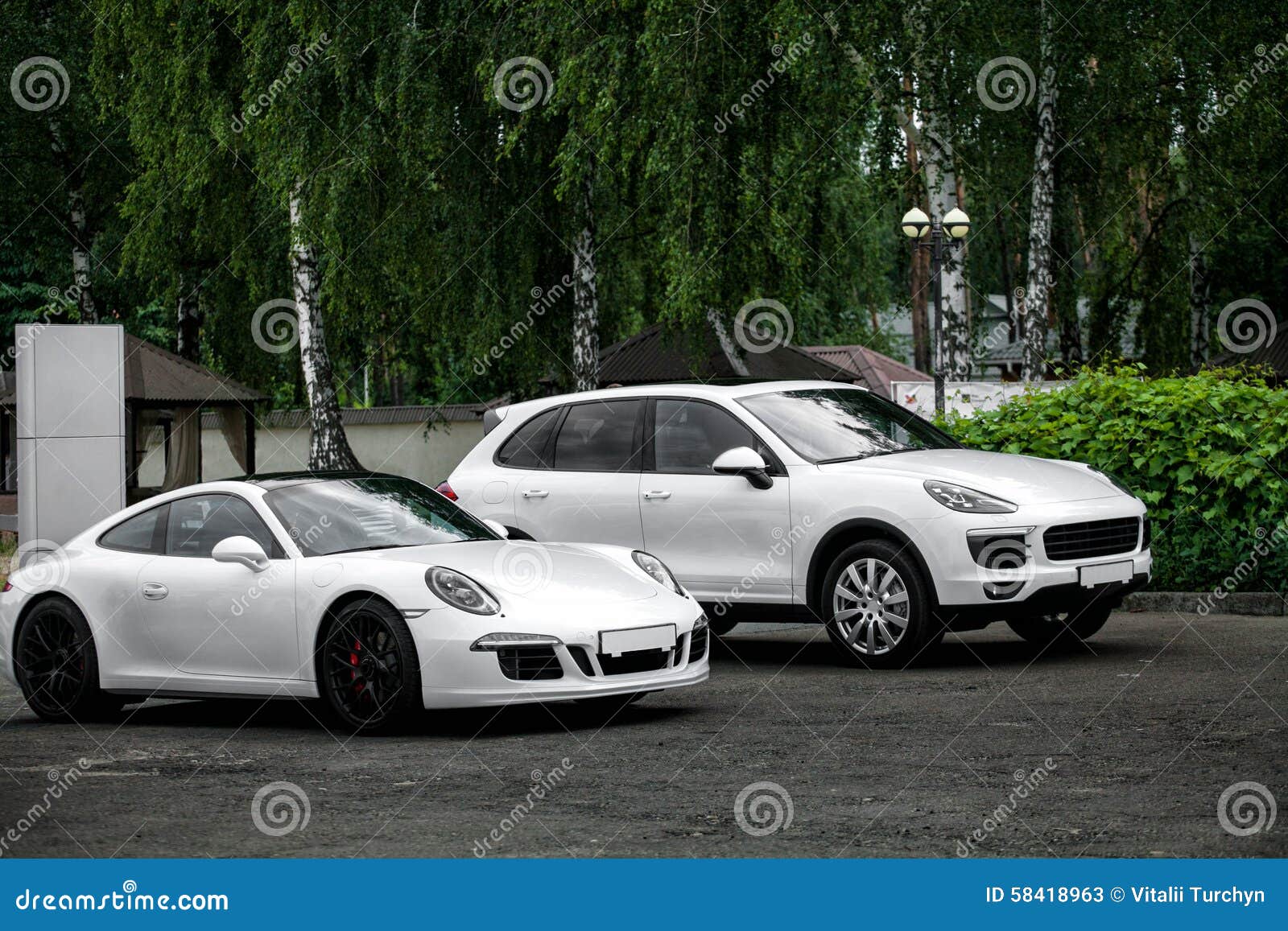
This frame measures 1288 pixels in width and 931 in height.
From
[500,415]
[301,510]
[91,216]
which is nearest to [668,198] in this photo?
[500,415]

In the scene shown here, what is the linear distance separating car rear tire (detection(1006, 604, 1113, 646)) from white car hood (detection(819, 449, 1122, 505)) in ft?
3.12

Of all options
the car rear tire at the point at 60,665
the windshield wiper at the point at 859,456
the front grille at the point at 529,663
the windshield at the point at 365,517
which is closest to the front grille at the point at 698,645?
the front grille at the point at 529,663

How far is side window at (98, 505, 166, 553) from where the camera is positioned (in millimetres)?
9422

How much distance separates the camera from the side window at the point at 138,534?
371 inches

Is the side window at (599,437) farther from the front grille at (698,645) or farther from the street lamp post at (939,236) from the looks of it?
the street lamp post at (939,236)

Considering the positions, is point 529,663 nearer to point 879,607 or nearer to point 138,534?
point 138,534

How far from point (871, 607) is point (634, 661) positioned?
249 centimetres

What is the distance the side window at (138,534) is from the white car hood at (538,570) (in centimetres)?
138

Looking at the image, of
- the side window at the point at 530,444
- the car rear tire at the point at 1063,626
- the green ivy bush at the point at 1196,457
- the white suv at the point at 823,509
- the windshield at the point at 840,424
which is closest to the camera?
the white suv at the point at 823,509

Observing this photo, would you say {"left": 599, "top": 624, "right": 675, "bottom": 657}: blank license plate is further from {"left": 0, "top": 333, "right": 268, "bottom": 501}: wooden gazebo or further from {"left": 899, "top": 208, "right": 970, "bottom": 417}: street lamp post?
{"left": 0, "top": 333, "right": 268, "bottom": 501}: wooden gazebo

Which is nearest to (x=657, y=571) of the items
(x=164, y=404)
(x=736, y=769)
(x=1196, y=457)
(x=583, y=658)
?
(x=583, y=658)

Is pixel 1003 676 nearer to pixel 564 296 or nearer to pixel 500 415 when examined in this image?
pixel 500 415

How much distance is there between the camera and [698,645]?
891 cm

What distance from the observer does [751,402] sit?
11.4m
